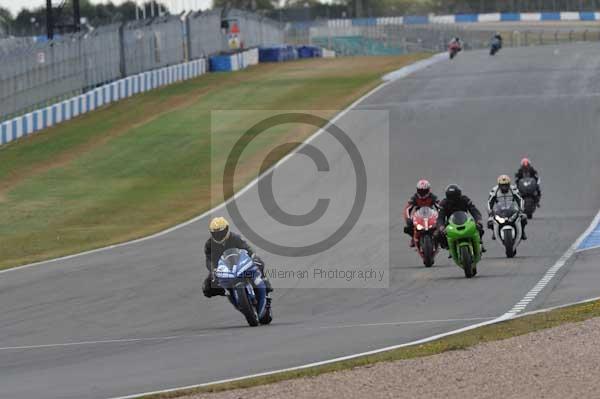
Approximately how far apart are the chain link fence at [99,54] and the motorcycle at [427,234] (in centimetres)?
2582

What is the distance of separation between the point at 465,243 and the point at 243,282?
479 centimetres

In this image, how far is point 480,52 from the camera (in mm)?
69375

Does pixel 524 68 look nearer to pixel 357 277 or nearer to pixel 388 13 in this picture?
pixel 357 277

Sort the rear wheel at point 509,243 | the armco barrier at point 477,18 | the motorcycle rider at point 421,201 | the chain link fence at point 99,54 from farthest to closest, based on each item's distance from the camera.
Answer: the armco barrier at point 477,18 < the chain link fence at point 99,54 < the motorcycle rider at point 421,201 < the rear wheel at point 509,243

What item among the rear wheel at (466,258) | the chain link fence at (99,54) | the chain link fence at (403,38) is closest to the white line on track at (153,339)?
the rear wheel at (466,258)

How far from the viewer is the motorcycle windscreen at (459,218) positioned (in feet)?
60.5

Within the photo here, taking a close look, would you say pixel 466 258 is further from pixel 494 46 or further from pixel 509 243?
pixel 494 46

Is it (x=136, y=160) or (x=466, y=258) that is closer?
(x=466, y=258)

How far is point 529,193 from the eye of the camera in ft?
86.3

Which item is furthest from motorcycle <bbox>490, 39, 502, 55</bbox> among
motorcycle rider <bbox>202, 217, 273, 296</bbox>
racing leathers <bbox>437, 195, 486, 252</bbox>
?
motorcycle rider <bbox>202, 217, 273, 296</bbox>

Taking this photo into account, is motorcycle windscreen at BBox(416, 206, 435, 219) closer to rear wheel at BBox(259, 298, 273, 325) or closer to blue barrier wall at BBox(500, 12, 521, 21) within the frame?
rear wheel at BBox(259, 298, 273, 325)

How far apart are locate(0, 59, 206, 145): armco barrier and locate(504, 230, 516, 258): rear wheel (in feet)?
82.1

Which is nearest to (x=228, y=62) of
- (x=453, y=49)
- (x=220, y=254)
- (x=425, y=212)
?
(x=453, y=49)

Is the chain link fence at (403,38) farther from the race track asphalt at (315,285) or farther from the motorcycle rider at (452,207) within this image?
the motorcycle rider at (452,207)
